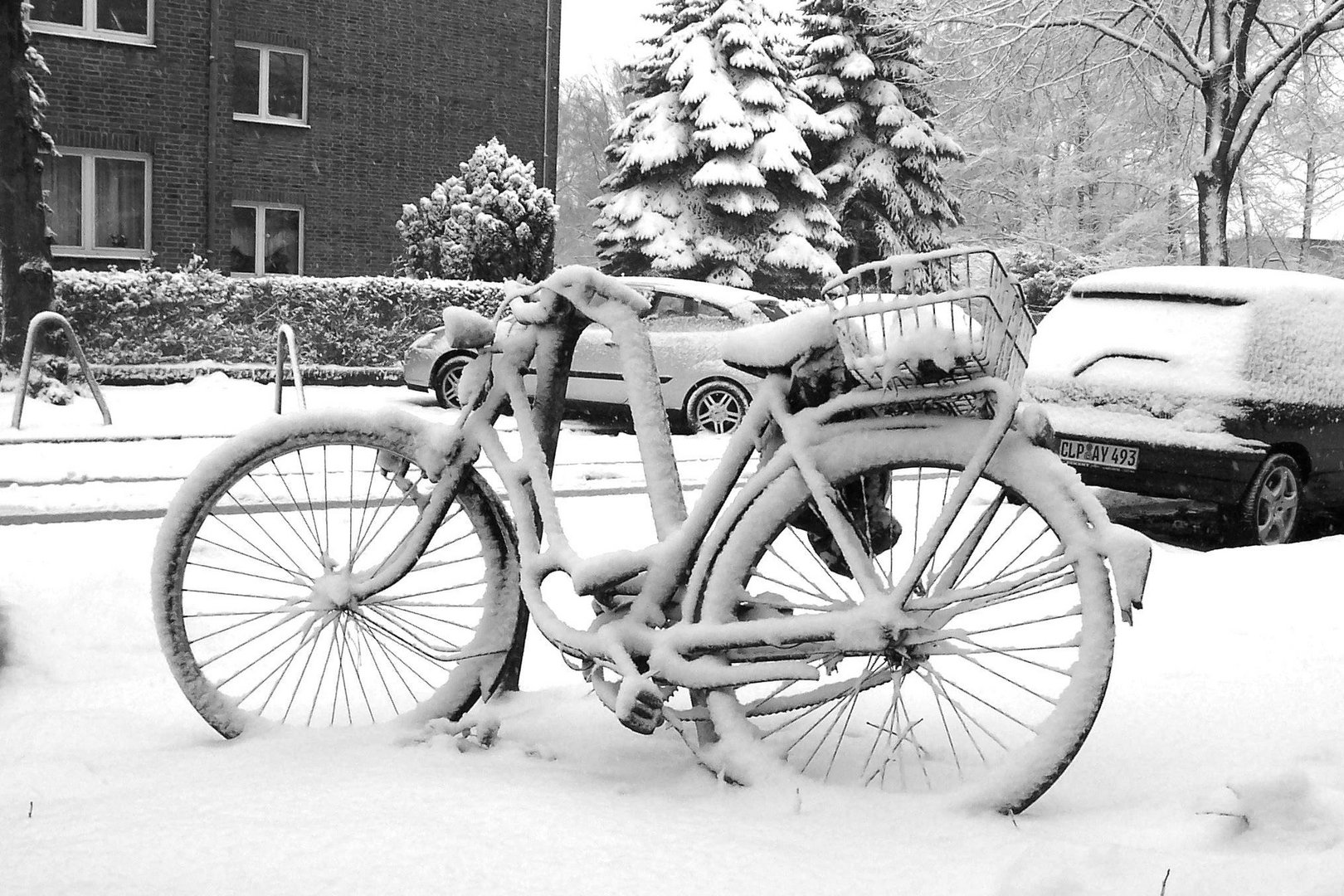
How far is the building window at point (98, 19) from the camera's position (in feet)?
64.0

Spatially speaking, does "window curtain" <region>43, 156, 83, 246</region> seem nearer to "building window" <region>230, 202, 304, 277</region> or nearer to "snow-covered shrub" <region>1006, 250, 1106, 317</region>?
"building window" <region>230, 202, 304, 277</region>

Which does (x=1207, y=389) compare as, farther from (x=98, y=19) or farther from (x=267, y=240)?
(x=98, y=19)

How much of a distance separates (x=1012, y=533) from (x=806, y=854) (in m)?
4.04

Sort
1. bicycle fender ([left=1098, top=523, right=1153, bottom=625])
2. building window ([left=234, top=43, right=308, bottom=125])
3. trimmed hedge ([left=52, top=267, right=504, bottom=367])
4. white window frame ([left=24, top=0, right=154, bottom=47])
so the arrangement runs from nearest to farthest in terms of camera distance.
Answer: bicycle fender ([left=1098, top=523, right=1153, bottom=625])
trimmed hedge ([left=52, top=267, right=504, bottom=367])
white window frame ([left=24, top=0, right=154, bottom=47])
building window ([left=234, top=43, right=308, bottom=125])

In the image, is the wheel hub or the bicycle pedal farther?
the wheel hub

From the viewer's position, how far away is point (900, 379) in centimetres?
291

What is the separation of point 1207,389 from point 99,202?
699 inches

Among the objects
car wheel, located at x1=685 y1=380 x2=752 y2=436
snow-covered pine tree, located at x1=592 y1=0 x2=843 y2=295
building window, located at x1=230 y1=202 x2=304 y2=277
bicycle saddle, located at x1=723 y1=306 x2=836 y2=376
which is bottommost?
car wheel, located at x1=685 y1=380 x2=752 y2=436

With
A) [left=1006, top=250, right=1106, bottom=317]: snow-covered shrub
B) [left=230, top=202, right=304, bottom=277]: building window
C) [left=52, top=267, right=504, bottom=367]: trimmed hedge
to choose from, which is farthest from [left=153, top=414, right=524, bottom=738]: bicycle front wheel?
[left=1006, top=250, right=1106, bottom=317]: snow-covered shrub

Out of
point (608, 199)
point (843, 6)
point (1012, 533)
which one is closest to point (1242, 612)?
point (1012, 533)

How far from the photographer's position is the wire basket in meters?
2.78

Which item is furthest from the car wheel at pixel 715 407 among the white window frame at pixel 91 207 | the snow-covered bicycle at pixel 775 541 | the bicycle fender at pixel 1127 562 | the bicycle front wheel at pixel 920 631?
the white window frame at pixel 91 207

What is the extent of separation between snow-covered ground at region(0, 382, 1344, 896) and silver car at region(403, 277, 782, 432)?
283 inches

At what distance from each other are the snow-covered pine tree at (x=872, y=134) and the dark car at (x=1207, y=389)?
757 inches
